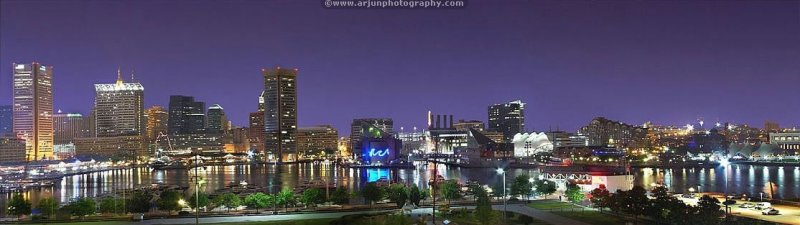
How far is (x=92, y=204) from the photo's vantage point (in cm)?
2670

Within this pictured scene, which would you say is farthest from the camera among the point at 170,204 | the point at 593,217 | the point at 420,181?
the point at 420,181

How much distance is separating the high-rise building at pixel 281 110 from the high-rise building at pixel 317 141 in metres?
A: 8.02

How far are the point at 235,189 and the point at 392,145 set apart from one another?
56983 millimetres

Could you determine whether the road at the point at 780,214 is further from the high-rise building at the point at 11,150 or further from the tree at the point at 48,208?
the high-rise building at the point at 11,150

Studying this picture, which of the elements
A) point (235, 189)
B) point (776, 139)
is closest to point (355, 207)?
point (235, 189)

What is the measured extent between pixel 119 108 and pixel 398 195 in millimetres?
139505

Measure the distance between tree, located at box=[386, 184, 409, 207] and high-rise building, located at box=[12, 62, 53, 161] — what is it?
116 metres

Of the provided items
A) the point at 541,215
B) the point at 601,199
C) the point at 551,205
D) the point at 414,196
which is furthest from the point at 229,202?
the point at 601,199

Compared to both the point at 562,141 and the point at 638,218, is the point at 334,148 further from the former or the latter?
the point at 638,218

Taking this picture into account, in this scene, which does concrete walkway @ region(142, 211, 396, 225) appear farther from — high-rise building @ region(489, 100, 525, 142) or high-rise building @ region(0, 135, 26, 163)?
high-rise building @ region(489, 100, 525, 142)

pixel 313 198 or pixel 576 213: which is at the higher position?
pixel 313 198

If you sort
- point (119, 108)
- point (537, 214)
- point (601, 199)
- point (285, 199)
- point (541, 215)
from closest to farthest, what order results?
point (541, 215) < point (537, 214) < point (601, 199) < point (285, 199) < point (119, 108)

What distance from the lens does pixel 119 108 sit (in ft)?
495

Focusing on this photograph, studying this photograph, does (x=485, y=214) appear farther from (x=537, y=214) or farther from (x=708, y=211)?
(x=708, y=211)
